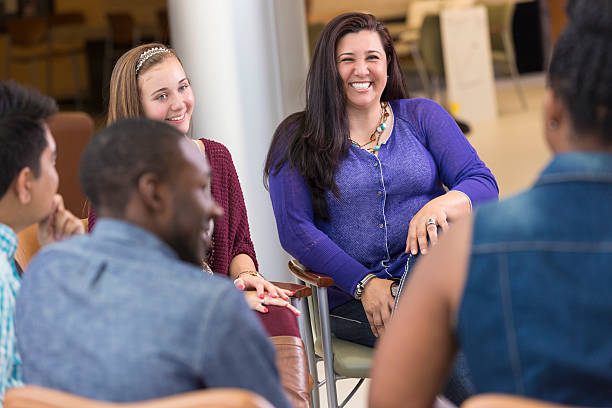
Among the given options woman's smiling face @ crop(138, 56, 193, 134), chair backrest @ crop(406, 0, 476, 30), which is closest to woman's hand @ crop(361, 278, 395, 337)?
woman's smiling face @ crop(138, 56, 193, 134)

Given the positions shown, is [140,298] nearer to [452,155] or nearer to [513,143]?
[452,155]

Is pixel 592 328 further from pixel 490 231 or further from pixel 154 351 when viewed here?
pixel 154 351

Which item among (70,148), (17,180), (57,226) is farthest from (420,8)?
(17,180)

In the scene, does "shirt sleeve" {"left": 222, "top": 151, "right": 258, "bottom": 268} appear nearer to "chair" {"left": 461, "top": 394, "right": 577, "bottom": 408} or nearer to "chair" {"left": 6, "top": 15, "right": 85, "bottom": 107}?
"chair" {"left": 461, "top": 394, "right": 577, "bottom": 408}

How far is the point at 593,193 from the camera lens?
1065mm

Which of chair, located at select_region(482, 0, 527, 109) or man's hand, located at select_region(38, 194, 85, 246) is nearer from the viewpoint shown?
man's hand, located at select_region(38, 194, 85, 246)

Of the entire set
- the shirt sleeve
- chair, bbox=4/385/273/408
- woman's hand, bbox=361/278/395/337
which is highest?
chair, bbox=4/385/273/408

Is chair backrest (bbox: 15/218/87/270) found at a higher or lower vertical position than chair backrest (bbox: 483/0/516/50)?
lower

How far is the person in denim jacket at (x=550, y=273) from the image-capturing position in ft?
3.44

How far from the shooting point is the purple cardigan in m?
2.52

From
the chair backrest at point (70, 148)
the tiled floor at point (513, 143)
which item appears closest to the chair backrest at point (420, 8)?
the tiled floor at point (513, 143)

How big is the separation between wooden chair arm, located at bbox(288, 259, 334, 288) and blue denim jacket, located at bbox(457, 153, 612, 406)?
1.27 meters

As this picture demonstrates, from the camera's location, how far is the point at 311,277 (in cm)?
242

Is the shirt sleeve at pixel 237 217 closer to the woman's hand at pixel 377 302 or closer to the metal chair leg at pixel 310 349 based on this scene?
the metal chair leg at pixel 310 349
